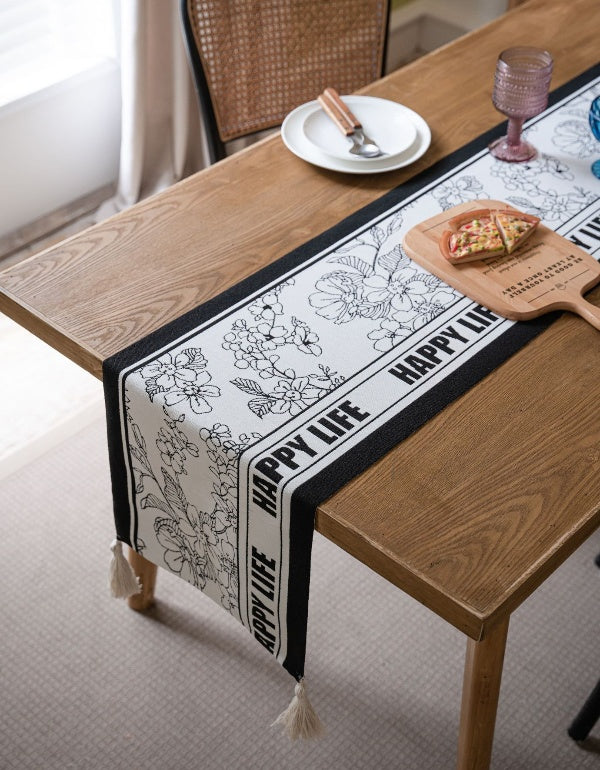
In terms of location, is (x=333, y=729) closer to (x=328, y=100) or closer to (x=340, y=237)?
(x=340, y=237)

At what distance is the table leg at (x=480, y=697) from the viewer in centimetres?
120

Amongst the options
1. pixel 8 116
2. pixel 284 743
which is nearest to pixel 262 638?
pixel 284 743

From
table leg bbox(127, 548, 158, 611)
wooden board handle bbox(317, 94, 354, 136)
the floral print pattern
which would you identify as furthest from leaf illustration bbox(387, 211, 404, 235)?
table leg bbox(127, 548, 158, 611)

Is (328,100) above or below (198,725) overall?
above

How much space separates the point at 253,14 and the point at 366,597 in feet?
3.73

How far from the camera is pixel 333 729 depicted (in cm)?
159

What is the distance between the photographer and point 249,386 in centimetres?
115

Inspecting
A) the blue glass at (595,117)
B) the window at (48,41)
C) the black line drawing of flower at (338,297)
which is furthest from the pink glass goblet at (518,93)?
the window at (48,41)

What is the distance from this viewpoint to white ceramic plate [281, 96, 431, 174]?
1.51 m

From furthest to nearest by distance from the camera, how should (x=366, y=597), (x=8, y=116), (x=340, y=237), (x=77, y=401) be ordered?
(x=8, y=116) → (x=77, y=401) → (x=366, y=597) → (x=340, y=237)

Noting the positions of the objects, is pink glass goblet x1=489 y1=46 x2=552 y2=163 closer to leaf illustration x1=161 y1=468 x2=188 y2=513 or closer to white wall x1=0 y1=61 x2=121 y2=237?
leaf illustration x1=161 y1=468 x2=188 y2=513

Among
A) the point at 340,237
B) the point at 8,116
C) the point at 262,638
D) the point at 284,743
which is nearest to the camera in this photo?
the point at 262,638

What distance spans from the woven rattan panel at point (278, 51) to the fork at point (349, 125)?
1.06 ft

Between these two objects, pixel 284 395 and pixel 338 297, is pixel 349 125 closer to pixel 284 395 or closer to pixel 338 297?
pixel 338 297
